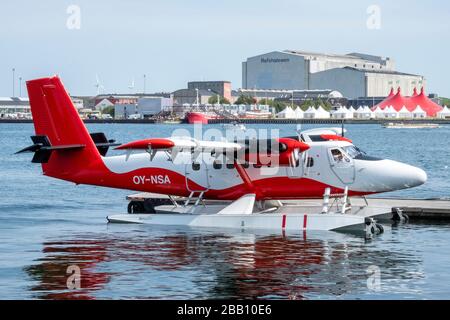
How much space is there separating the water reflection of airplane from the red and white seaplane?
86 centimetres

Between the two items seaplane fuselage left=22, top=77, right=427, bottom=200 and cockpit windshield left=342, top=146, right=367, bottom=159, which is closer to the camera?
seaplane fuselage left=22, top=77, right=427, bottom=200

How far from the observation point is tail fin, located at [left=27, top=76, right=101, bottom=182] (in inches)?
1212

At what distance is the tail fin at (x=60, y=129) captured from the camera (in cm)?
3080

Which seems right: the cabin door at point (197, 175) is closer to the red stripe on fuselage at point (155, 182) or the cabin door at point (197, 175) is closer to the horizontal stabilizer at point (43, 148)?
the red stripe on fuselage at point (155, 182)

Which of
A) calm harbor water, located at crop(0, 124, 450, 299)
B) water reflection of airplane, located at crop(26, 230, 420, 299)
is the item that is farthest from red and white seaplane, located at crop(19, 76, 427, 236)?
water reflection of airplane, located at crop(26, 230, 420, 299)

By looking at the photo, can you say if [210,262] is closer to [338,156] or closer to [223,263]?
[223,263]

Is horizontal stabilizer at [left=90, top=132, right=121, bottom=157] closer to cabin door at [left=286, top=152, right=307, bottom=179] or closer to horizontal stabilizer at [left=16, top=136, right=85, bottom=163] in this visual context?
horizontal stabilizer at [left=16, top=136, right=85, bottom=163]

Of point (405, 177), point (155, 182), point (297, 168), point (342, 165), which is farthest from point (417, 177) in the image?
point (155, 182)

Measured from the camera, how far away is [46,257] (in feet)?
82.4

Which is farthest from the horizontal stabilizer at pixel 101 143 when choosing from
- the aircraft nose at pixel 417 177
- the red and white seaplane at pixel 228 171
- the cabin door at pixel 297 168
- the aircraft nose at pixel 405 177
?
the aircraft nose at pixel 417 177

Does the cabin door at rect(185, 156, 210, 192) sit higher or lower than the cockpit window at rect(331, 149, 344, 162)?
lower
